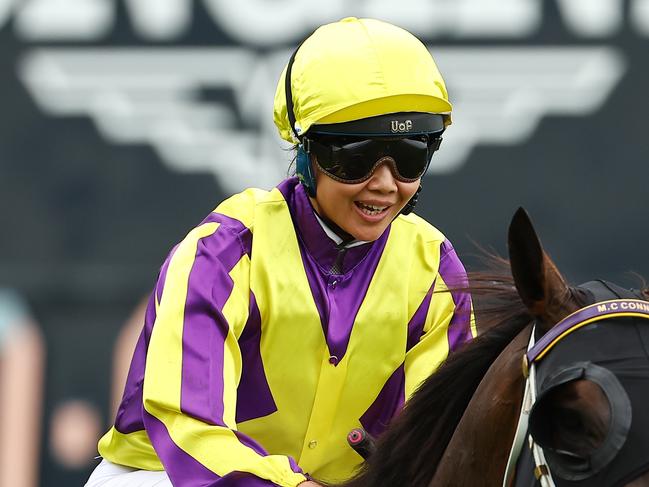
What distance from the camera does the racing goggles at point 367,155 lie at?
237 centimetres

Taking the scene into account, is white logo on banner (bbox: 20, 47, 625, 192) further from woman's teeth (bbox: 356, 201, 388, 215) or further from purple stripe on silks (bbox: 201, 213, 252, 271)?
woman's teeth (bbox: 356, 201, 388, 215)

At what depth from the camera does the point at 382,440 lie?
85.5 inches

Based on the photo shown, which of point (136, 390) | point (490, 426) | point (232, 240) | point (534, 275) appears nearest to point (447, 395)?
point (490, 426)

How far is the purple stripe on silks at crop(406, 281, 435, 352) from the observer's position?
261 cm

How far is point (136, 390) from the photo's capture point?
8.32 ft

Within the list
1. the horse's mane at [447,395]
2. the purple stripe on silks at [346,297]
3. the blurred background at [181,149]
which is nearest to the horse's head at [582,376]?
the horse's mane at [447,395]

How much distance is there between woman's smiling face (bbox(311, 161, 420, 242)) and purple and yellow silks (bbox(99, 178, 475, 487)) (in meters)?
0.09

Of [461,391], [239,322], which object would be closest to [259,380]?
[239,322]

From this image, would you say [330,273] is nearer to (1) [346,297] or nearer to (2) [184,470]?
(1) [346,297]

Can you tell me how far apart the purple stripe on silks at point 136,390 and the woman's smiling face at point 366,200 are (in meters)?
0.38

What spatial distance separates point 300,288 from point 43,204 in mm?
3109

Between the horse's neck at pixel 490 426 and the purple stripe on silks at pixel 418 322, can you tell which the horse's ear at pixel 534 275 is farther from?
the purple stripe on silks at pixel 418 322

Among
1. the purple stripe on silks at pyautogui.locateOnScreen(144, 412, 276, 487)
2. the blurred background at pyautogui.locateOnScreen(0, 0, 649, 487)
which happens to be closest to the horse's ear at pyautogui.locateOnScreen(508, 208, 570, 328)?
the purple stripe on silks at pyautogui.locateOnScreen(144, 412, 276, 487)

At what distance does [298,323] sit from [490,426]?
2.03 feet
